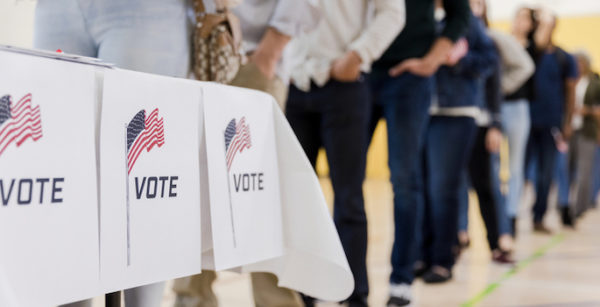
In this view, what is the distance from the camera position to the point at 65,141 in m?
0.76

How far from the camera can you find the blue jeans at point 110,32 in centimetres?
110

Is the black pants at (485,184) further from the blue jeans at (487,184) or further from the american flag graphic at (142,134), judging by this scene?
the american flag graphic at (142,134)

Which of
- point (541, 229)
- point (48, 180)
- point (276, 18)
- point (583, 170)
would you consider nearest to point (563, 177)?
point (583, 170)

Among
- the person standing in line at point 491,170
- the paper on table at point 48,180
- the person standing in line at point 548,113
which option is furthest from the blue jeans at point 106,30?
the person standing in line at point 548,113

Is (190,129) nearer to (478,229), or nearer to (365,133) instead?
(365,133)

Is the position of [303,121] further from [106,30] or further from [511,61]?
[511,61]

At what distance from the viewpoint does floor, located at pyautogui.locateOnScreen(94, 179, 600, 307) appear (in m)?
2.20

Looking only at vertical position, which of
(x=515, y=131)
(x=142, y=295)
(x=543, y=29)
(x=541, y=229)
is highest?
(x=543, y=29)

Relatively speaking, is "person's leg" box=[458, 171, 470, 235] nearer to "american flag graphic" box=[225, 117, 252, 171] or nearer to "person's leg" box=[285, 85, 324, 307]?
"person's leg" box=[285, 85, 324, 307]

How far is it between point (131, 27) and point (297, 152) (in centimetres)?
39

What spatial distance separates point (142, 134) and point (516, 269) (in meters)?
2.55

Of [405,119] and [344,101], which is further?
[405,119]

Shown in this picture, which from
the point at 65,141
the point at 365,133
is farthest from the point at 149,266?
the point at 365,133

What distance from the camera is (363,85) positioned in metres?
1.86
